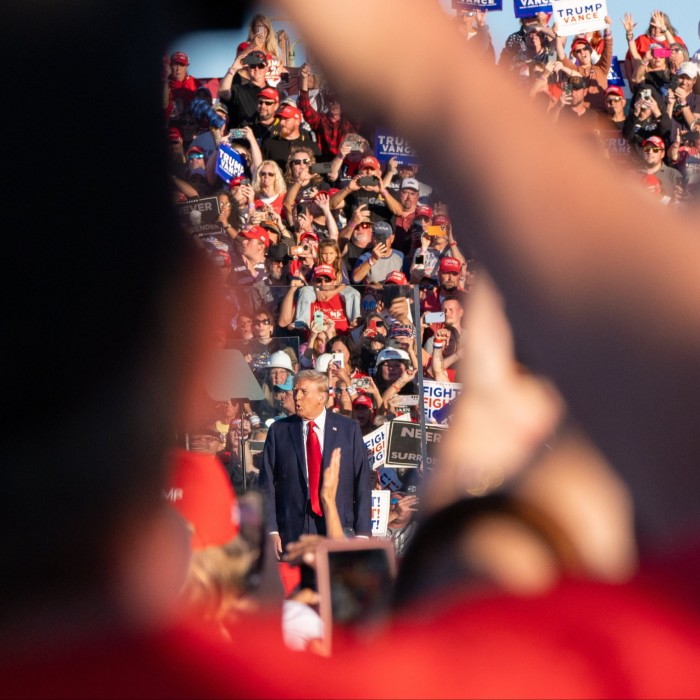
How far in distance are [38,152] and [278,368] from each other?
2.77 metres

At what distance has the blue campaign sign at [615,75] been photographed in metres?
7.77

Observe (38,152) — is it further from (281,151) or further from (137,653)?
(281,151)

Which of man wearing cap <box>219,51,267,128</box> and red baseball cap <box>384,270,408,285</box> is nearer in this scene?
red baseball cap <box>384,270,408,285</box>

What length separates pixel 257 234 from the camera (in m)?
5.77

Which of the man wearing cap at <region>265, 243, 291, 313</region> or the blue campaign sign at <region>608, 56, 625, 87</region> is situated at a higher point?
the blue campaign sign at <region>608, 56, 625, 87</region>

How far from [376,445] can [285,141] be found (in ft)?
12.6

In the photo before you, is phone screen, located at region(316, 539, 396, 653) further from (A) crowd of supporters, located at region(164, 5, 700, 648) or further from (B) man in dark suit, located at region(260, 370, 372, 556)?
(B) man in dark suit, located at region(260, 370, 372, 556)

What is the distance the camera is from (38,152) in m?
0.33

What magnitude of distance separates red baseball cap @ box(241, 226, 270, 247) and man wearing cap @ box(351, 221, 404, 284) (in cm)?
56

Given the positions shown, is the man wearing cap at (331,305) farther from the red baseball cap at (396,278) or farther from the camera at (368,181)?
the camera at (368,181)

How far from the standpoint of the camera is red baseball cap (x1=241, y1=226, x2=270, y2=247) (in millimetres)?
5620

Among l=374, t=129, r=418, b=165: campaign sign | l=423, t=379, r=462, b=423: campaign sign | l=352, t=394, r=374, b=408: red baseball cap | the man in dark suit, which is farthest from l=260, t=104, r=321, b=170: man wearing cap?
l=374, t=129, r=418, b=165: campaign sign

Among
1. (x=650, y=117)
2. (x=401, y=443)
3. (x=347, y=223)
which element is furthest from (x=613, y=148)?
(x=650, y=117)

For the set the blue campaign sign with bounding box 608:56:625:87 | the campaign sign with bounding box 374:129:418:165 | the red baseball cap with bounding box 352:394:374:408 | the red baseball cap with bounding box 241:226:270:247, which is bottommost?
the red baseball cap with bounding box 352:394:374:408
